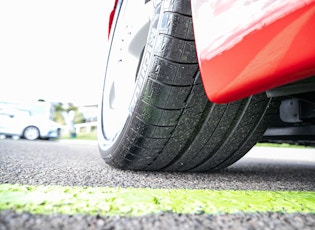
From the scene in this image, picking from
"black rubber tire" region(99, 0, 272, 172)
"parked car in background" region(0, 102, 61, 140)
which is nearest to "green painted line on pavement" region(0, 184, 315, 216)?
"black rubber tire" region(99, 0, 272, 172)

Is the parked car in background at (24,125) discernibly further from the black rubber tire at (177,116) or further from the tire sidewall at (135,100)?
the black rubber tire at (177,116)

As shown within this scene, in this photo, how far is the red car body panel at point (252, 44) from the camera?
580 millimetres

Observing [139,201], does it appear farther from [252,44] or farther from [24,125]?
[24,125]

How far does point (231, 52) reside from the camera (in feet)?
2.22

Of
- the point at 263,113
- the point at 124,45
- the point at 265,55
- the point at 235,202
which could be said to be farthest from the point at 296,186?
the point at 124,45

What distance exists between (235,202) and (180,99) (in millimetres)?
354

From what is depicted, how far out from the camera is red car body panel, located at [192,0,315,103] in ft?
1.90

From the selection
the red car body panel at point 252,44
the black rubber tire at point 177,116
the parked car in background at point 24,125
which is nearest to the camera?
the red car body panel at point 252,44

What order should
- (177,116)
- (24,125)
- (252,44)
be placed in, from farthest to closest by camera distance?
(24,125), (177,116), (252,44)

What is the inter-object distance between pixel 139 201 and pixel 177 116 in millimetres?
370

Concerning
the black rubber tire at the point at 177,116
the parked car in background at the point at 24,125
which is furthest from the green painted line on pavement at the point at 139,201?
the parked car in background at the point at 24,125

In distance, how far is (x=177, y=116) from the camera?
0.99 m

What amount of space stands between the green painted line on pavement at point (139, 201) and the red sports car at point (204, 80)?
0.83 ft

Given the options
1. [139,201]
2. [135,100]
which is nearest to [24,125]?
[135,100]
